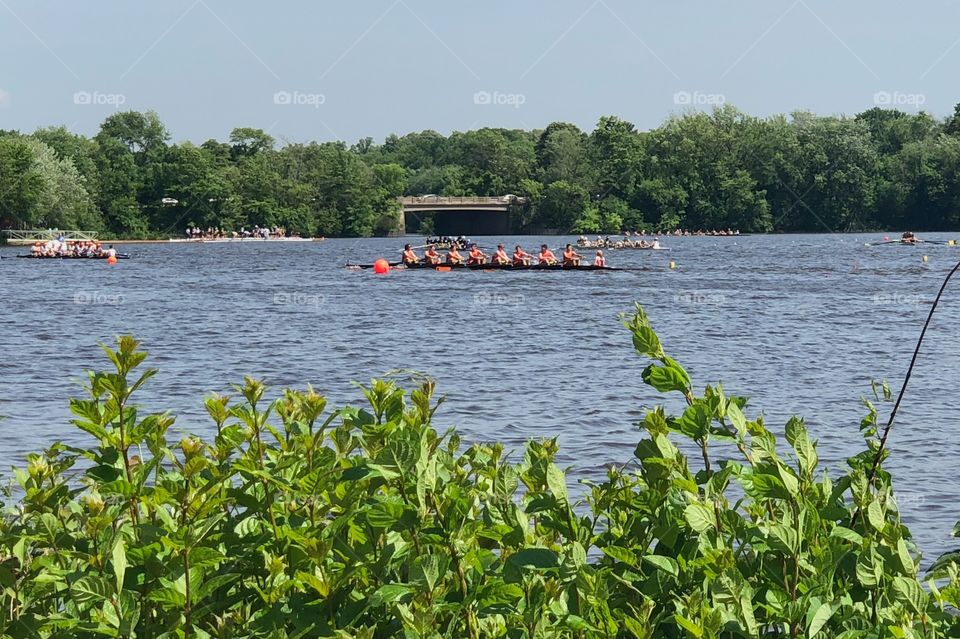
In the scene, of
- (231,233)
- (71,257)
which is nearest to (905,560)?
(71,257)

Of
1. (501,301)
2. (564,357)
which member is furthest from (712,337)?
(501,301)

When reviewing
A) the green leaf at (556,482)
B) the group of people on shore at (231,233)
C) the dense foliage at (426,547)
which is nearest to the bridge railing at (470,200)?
the group of people on shore at (231,233)

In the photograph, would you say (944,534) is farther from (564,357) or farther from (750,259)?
(750,259)

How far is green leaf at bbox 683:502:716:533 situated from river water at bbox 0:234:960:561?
1.46 metres

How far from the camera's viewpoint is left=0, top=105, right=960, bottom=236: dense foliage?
127m

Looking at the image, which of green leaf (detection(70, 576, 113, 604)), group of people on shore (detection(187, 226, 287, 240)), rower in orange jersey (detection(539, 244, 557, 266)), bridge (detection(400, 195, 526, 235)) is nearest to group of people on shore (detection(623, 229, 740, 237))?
bridge (detection(400, 195, 526, 235))

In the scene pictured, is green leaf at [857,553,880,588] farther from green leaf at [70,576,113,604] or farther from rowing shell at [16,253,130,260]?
rowing shell at [16,253,130,260]

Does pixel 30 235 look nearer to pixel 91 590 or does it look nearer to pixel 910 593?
pixel 91 590

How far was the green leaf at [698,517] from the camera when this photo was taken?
2920mm

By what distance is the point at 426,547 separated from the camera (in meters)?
2.88

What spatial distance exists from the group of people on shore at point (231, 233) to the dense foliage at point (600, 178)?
1021 mm

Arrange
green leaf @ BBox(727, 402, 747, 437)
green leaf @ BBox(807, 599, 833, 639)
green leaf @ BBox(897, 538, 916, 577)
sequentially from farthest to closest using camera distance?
green leaf @ BBox(727, 402, 747, 437) → green leaf @ BBox(897, 538, 916, 577) → green leaf @ BBox(807, 599, 833, 639)

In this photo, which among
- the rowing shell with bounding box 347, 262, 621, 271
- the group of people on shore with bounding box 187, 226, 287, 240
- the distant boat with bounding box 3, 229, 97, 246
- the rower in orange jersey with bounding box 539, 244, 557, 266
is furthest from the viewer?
the group of people on shore with bounding box 187, 226, 287, 240

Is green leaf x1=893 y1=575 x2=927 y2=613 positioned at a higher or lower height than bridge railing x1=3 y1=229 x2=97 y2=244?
higher
